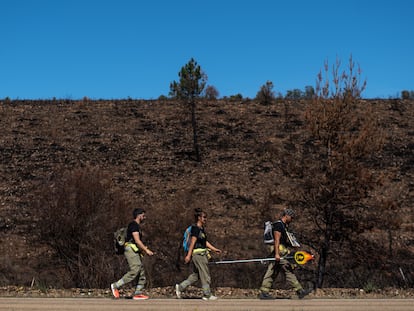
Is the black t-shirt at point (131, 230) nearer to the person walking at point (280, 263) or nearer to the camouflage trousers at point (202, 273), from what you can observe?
the camouflage trousers at point (202, 273)

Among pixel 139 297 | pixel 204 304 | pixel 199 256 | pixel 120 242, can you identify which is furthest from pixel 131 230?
pixel 204 304

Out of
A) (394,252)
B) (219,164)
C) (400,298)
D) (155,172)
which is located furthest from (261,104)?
(400,298)

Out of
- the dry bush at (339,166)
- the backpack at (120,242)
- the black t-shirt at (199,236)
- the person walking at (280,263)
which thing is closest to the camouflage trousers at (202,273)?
the black t-shirt at (199,236)

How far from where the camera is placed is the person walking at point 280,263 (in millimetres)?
10586

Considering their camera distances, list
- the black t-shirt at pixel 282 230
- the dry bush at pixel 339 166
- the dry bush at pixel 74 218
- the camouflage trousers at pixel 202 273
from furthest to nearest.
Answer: the dry bush at pixel 74 218
the dry bush at pixel 339 166
the black t-shirt at pixel 282 230
the camouflage trousers at pixel 202 273

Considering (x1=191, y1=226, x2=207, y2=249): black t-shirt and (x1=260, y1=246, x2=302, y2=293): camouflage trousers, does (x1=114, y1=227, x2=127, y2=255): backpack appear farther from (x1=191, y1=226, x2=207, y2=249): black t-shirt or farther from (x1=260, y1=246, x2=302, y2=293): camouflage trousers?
(x1=260, y1=246, x2=302, y2=293): camouflage trousers

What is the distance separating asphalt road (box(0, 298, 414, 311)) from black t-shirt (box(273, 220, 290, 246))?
1.10 m

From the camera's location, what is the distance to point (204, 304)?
989 cm

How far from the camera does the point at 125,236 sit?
35.1 feet

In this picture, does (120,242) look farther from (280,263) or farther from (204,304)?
(280,263)

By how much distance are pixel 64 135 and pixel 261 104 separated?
1576 cm

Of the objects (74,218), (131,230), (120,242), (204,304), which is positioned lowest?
(204,304)

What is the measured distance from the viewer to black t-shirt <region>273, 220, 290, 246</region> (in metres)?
10.7

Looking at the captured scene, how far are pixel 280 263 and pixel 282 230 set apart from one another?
0.62 metres
